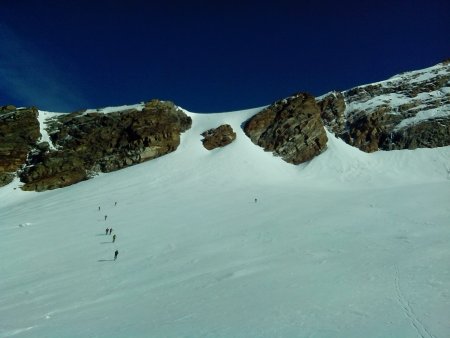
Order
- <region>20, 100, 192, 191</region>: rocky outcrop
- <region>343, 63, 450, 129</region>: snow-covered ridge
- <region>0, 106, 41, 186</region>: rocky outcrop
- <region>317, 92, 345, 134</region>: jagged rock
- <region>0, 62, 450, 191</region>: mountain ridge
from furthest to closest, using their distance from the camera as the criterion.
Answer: <region>317, 92, 345, 134</region>: jagged rock
<region>343, 63, 450, 129</region>: snow-covered ridge
<region>0, 62, 450, 191</region>: mountain ridge
<region>0, 106, 41, 186</region>: rocky outcrop
<region>20, 100, 192, 191</region>: rocky outcrop

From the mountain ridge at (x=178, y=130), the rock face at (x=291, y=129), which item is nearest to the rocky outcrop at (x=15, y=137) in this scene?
the mountain ridge at (x=178, y=130)

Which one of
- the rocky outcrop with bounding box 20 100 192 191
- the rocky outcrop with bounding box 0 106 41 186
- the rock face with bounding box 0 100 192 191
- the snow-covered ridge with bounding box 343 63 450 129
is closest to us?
the rocky outcrop with bounding box 20 100 192 191

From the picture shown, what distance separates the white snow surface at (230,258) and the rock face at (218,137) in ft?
35.1

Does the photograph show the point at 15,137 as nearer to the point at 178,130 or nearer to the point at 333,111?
the point at 178,130

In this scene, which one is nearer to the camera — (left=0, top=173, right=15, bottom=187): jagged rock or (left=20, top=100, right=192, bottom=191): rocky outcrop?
(left=0, top=173, right=15, bottom=187): jagged rock

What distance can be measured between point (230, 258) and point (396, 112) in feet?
181

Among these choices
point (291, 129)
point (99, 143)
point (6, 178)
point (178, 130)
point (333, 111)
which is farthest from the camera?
point (333, 111)

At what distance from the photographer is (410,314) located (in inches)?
551

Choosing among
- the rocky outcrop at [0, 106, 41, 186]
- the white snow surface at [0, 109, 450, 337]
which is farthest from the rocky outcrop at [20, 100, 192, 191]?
the white snow surface at [0, 109, 450, 337]

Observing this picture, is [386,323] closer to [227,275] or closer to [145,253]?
[227,275]

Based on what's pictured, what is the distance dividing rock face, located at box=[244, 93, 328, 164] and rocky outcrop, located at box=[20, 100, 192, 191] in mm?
11812

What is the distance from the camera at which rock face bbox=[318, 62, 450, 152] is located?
63812mm

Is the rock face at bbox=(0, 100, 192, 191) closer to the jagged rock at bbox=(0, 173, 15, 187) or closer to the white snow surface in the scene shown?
the jagged rock at bbox=(0, 173, 15, 187)

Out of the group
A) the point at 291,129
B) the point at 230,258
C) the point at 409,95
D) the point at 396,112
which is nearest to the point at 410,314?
the point at 230,258
